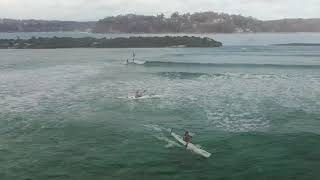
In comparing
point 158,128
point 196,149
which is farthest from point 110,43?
point 196,149

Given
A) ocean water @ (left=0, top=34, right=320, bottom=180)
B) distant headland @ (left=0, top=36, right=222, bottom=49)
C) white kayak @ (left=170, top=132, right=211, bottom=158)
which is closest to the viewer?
ocean water @ (left=0, top=34, right=320, bottom=180)

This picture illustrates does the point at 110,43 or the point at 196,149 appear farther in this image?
the point at 110,43

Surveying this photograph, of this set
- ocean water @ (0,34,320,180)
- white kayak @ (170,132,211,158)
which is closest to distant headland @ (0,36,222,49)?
ocean water @ (0,34,320,180)

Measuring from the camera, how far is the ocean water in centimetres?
3203

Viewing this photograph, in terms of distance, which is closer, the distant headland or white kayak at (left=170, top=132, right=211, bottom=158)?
white kayak at (left=170, top=132, right=211, bottom=158)

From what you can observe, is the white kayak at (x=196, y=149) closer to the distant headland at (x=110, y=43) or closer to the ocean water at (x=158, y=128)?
the ocean water at (x=158, y=128)

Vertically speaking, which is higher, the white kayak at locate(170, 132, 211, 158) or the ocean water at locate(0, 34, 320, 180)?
the white kayak at locate(170, 132, 211, 158)

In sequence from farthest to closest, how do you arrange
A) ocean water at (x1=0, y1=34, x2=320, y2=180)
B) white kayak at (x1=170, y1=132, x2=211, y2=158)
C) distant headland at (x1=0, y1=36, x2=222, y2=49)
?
distant headland at (x1=0, y1=36, x2=222, y2=49) → white kayak at (x1=170, y1=132, x2=211, y2=158) → ocean water at (x1=0, y1=34, x2=320, y2=180)

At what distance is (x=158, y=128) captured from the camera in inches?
1673

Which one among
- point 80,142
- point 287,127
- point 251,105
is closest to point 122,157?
point 80,142

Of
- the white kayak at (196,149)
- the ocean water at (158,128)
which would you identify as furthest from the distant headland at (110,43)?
the white kayak at (196,149)

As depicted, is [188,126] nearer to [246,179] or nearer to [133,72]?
[246,179]

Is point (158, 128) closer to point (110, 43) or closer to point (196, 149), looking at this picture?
point (196, 149)

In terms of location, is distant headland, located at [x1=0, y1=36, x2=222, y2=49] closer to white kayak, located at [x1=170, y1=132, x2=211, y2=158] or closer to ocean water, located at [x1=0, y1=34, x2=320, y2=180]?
ocean water, located at [x1=0, y1=34, x2=320, y2=180]
